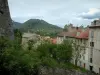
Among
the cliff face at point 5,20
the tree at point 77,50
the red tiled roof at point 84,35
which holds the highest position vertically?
the cliff face at point 5,20

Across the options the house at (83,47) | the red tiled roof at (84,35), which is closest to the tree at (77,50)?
the house at (83,47)

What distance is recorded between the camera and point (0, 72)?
13.4 metres

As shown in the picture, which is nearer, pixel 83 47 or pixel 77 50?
pixel 77 50

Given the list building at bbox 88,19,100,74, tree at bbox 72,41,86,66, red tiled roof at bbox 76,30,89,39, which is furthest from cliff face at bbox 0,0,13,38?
red tiled roof at bbox 76,30,89,39

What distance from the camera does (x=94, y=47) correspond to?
179ft

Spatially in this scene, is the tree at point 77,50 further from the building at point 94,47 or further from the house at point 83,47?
the building at point 94,47

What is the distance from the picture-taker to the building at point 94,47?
52656mm

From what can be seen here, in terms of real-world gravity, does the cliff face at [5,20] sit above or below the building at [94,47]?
above

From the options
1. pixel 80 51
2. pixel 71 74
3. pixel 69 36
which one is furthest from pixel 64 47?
pixel 71 74

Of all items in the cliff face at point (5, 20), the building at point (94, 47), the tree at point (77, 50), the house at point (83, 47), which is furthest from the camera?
the house at point (83, 47)

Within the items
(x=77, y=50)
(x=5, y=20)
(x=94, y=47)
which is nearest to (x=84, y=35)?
(x=77, y=50)

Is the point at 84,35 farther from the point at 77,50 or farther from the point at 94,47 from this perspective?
the point at 94,47

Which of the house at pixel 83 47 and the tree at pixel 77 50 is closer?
the tree at pixel 77 50

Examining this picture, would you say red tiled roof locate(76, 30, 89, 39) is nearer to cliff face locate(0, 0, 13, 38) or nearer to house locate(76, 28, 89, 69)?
house locate(76, 28, 89, 69)
